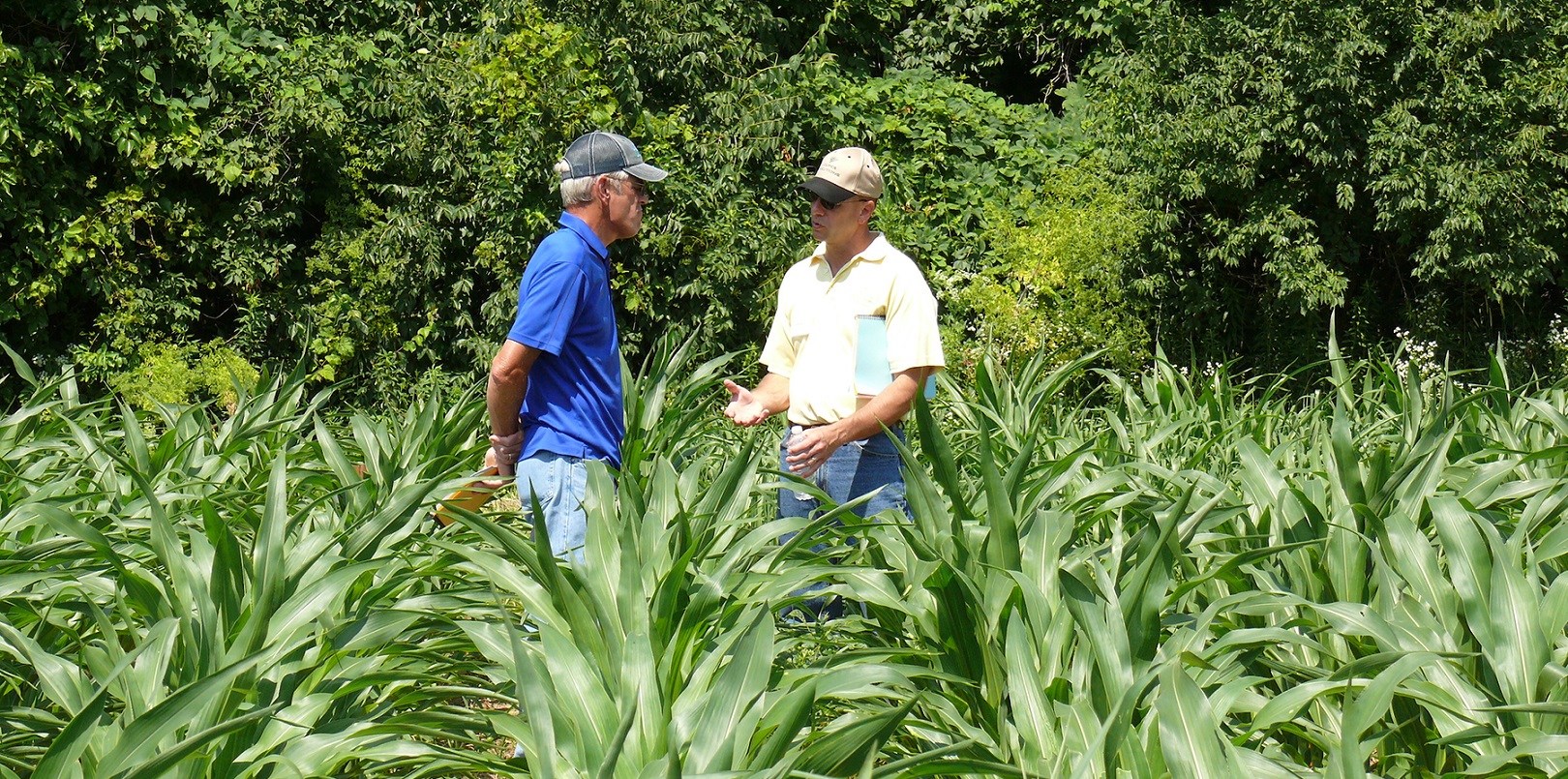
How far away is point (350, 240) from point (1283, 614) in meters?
6.45

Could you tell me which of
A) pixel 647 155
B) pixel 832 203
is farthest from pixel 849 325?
pixel 647 155

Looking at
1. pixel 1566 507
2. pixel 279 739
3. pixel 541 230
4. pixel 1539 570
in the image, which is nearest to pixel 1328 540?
pixel 1539 570

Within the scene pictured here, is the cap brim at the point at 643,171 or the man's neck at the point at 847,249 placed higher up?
the cap brim at the point at 643,171

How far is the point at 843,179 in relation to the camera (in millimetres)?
3117

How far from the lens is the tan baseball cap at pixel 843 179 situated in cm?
312

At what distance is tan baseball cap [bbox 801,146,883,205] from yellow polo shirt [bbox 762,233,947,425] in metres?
0.14

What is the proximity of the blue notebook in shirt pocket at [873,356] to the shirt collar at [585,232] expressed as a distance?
633 millimetres

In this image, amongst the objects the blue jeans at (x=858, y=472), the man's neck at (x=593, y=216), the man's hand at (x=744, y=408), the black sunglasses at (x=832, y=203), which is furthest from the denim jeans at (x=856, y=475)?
the man's neck at (x=593, y=216)

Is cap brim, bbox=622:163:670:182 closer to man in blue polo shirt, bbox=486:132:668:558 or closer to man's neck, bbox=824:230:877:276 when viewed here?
man in blue polo shirt, bbox=486:132:668:558

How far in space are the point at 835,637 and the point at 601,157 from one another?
1.20 metres

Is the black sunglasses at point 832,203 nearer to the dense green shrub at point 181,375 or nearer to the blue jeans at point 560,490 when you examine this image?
the blue jeans at point 560,490

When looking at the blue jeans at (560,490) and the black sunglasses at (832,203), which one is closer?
the blue jeans at (560,490)

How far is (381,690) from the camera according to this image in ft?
7.63

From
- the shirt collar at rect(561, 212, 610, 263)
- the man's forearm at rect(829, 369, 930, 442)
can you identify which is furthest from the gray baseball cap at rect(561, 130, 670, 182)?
the man's forearm at rect(829, 369, 930, 442)
